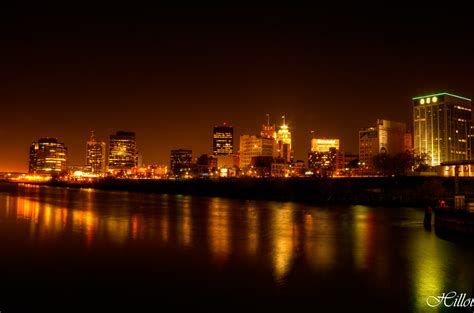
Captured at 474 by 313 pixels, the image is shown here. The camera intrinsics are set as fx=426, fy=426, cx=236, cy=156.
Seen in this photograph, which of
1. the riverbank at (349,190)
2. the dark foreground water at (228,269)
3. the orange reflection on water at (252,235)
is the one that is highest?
the riverbank at (349,190)

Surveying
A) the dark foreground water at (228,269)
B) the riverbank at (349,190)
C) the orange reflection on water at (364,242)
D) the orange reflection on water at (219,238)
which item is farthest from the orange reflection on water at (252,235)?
the riverbank at (349,190)

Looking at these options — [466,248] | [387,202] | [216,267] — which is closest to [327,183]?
[387,202]

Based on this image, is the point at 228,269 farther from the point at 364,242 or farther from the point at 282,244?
the point at 364,242

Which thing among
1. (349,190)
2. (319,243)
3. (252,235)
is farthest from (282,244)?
(349,190)

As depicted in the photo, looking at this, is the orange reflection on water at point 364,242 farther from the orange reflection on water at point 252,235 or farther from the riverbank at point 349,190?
the riverbank at point 349,190

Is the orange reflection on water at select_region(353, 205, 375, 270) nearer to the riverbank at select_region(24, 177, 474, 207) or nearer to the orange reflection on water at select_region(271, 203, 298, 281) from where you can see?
the orange reflection on water at select_region(271, 203, 298, 281)

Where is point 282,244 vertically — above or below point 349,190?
below

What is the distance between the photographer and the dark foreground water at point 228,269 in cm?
1495

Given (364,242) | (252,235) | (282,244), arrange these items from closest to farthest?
(282,244) → (364,242) → (252,235)

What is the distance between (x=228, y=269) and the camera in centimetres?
1989

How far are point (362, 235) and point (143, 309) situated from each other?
20.9 m

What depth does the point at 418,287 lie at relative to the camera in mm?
16672

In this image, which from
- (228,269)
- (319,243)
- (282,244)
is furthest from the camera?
(319,243)

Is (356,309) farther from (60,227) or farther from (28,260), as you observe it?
(60,227)
